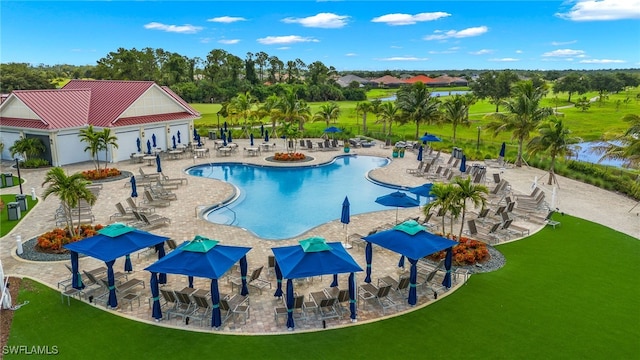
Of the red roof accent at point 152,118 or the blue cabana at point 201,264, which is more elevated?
the red roof accent at point 152,118

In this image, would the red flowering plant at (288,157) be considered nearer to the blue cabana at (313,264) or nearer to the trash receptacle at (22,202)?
the trash receptacle at (22,202)

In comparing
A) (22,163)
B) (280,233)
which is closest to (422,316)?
(280,233)

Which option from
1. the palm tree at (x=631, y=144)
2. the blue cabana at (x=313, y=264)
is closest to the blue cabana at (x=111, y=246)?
the blue cabana at (x=313, y=264)

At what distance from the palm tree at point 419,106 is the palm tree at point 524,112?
29.3 feet

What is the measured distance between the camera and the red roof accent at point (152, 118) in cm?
3162

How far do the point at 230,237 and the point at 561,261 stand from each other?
40.0ft

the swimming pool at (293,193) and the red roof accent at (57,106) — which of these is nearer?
the swimming pool at (293,193)

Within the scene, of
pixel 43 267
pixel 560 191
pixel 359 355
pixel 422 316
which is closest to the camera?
pixel 359 355

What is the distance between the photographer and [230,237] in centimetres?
1661

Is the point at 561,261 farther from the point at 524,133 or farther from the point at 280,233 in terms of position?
the point at 524,133

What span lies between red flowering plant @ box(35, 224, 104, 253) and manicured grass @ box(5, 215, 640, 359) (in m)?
2.76

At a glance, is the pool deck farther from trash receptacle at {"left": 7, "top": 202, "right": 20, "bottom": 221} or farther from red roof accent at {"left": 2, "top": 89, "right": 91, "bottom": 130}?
red roof accent at {"left": 2, "top": 89, "right": 91, "bottom": 130}

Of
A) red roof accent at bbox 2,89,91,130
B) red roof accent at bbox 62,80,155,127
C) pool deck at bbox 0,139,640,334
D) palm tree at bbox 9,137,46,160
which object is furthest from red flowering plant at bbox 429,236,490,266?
palm tree at bbox 9,137,46,160

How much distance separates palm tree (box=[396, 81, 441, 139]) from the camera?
38.9 m
